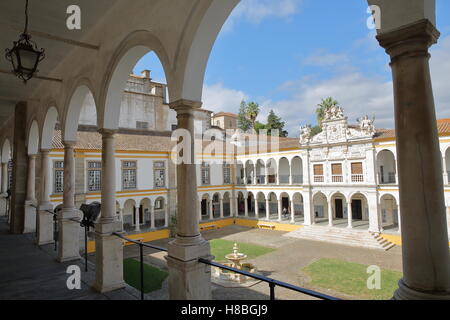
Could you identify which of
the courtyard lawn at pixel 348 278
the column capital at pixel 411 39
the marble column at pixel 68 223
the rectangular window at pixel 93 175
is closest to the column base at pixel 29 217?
the marble column at pixel 68 223

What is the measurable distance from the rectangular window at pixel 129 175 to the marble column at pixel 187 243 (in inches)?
842

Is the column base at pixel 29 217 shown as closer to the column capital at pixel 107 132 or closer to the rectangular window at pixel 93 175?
the column capital at pixel 107 132

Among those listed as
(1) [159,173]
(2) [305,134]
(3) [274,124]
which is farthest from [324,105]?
(1) [159,173]

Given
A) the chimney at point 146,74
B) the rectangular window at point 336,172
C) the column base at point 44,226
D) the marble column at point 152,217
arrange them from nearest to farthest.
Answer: the column base at point 44,226 → the marble column at point 152,217 → the rectangular window at point 336,172 → the chimney at point 146,74

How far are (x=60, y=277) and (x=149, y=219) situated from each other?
2166cm

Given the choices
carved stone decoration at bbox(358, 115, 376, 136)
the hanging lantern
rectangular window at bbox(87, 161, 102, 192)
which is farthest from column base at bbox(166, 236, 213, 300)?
carved stone decoration at bbox(358, 115, 376, 136)

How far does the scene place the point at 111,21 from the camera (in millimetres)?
5270

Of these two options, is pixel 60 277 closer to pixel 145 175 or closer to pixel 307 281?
pixel 307 281

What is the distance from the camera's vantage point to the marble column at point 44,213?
8453 mm

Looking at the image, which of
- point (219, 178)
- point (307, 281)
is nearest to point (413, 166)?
point (307, 281)

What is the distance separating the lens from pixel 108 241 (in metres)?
5.23

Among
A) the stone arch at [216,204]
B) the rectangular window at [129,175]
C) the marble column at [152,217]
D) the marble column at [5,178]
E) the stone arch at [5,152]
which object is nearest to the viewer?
the stone arch at [5,152]

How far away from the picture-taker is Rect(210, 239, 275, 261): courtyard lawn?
19688 millimetres
